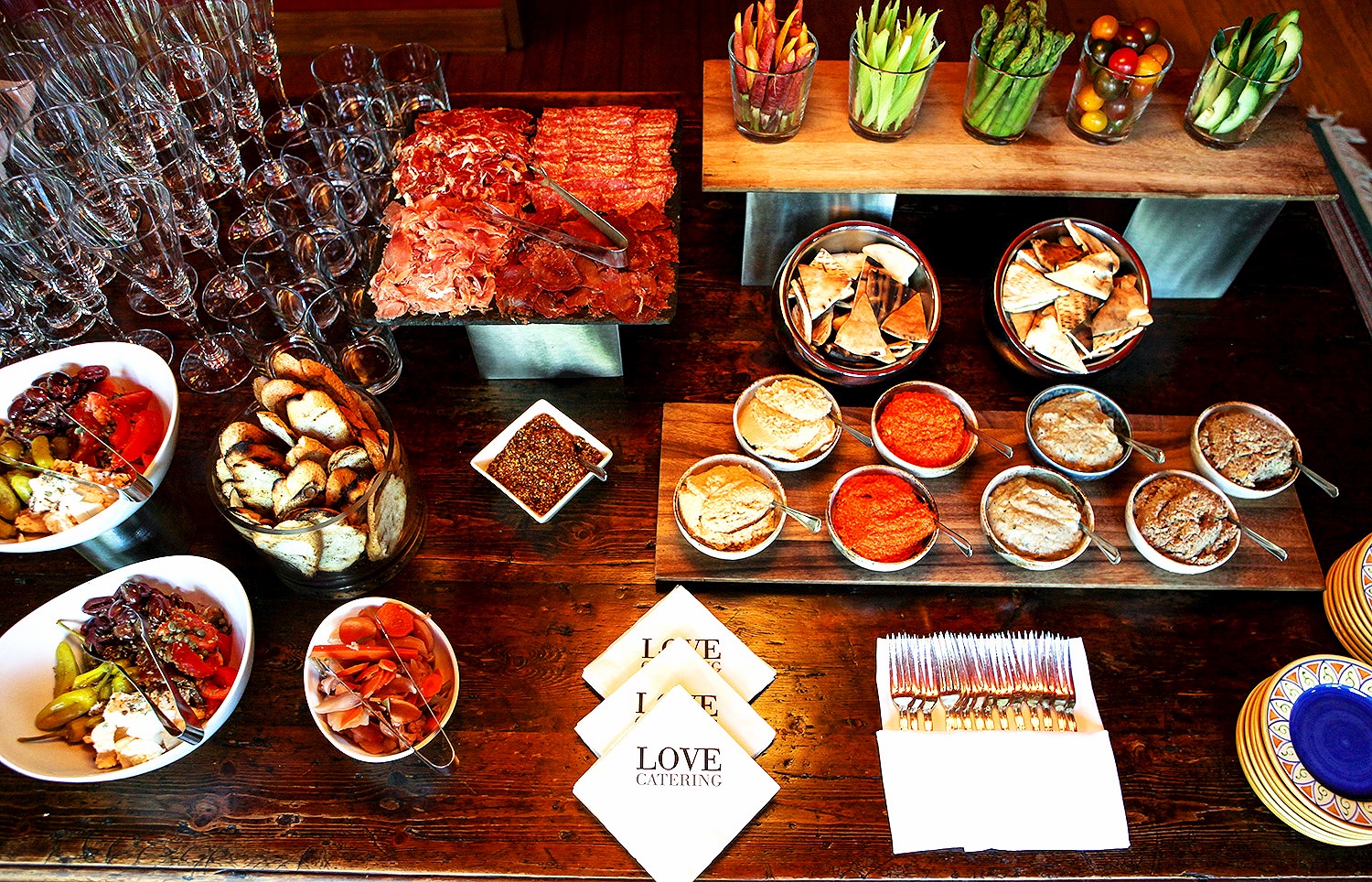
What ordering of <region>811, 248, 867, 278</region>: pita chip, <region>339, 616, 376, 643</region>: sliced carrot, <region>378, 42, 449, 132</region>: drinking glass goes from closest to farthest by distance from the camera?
<region>339, 616, 376, 643</region>: sliced carrot → <region>811, 248, 867, 278</region>: pita chip → <region>378, 42, 449, 132</region>: drinking glass

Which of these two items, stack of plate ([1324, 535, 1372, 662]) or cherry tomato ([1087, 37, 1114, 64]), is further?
cherry tomato ([1087, 37, 1114, 64])

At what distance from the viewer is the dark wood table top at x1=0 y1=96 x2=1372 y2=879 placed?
163cm

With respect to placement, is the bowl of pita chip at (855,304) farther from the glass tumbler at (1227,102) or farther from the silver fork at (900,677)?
the glass tumbler at (1227,102)

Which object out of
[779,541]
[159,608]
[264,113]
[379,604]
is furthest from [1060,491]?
[264,113]

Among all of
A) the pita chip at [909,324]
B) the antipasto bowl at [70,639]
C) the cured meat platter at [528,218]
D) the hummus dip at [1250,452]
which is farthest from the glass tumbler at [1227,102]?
the antipasto bowl at [70,639]

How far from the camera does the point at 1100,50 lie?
207 centimetres

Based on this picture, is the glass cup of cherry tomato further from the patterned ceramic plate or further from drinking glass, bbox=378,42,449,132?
drinking glass, bbox=378,42,449,132

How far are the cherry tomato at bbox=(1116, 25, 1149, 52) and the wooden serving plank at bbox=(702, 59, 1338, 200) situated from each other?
0.19 metres

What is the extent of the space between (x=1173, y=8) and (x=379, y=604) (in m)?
4.74

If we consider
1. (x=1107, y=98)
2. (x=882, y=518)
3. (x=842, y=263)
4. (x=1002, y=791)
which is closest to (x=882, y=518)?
(x=882, y=518)

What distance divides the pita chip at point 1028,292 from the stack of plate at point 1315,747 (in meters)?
0.95

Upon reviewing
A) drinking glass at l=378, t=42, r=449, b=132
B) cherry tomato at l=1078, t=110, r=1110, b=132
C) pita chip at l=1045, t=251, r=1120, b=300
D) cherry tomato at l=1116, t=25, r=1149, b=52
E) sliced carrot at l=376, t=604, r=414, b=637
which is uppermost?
cherry tomato at l=1116, t=25, r=1149, b=52

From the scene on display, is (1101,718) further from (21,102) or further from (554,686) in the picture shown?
(21,102)

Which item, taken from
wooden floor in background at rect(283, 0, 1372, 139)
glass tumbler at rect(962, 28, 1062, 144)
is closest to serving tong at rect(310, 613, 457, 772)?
glass tumbler at rect(962, 28, 1062, 144)
